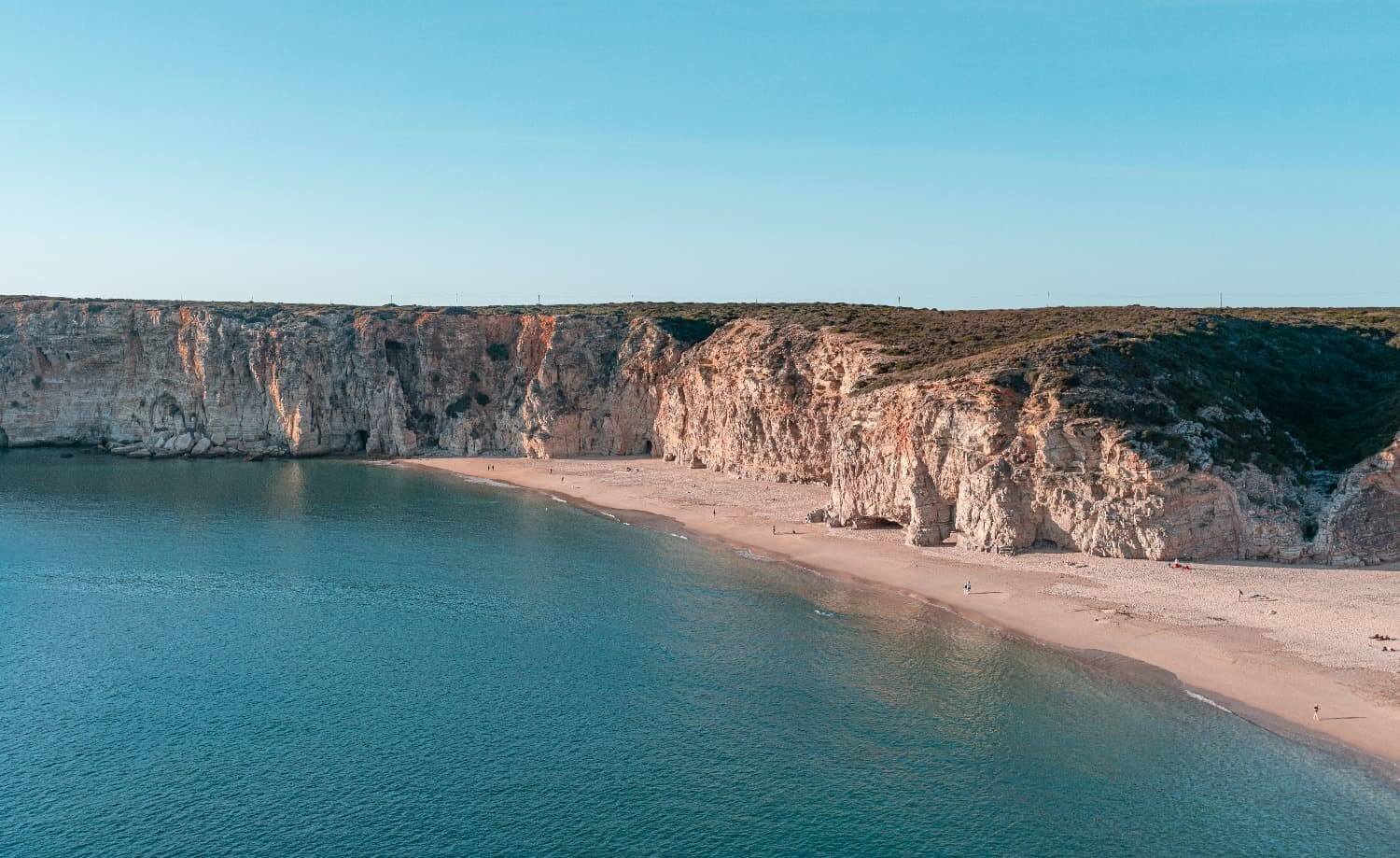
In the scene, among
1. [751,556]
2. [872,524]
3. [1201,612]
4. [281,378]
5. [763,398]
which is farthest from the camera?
[281,378]

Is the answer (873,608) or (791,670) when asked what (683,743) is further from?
(873,608)

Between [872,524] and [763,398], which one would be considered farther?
[763,398]

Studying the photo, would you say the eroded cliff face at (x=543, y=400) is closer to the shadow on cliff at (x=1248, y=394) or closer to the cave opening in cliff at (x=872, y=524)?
the cave opening in cliff at (x=872, y=524)

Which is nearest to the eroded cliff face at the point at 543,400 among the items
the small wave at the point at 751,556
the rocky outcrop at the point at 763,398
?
the rocky outcrop at the point at 763,398

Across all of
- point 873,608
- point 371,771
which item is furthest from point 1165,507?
point 371,771

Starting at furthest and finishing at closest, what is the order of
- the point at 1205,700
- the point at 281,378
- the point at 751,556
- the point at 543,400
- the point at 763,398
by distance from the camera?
the point at 281,378 < the point at 543,400 < the point at 763,398 < the point at 751,556 < the point at 1205,700

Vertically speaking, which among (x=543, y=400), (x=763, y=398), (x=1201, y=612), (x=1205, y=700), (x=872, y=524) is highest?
(x=763, y=398)

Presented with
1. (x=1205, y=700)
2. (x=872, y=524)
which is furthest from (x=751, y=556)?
(x=1205, y=700)

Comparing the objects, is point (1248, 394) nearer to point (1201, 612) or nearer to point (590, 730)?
point (1201, 612)

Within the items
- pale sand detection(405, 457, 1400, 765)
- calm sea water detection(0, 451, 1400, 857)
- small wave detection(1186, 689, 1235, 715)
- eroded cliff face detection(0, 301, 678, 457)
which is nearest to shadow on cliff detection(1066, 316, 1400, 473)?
pale sand detection(405, 457, 1400, 765)
